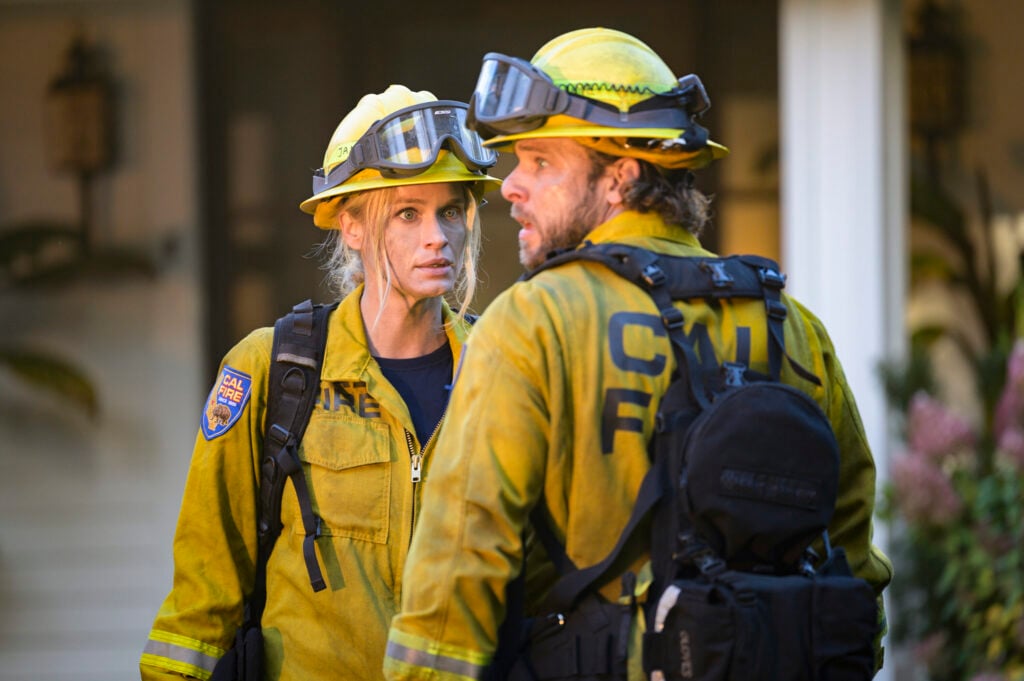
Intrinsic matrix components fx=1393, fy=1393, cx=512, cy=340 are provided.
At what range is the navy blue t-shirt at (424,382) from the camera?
108 inches

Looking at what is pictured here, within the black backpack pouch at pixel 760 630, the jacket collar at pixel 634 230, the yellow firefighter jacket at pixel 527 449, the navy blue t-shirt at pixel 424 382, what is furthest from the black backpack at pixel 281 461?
the black backpack pouch at pixel 760 630

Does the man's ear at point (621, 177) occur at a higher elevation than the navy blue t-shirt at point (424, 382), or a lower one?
higher

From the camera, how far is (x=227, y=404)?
2.68 metres

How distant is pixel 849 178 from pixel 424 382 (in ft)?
→ 9.69

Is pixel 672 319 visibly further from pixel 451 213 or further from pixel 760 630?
pixel 451 213

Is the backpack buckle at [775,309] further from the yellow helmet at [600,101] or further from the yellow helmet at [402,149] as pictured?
the yellow helmet at [402,149]

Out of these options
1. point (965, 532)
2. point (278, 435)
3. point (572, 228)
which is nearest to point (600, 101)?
point (572, 228)

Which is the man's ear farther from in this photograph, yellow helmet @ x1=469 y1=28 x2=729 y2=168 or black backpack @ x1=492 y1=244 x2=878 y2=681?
black backpack @ x1=492 y1=244 x2=878 y2=681

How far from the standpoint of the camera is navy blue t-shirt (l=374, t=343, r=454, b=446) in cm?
275

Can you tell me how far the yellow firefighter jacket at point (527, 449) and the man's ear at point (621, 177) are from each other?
0.51 feet

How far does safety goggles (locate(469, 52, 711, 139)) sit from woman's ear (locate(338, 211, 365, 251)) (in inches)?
27.2

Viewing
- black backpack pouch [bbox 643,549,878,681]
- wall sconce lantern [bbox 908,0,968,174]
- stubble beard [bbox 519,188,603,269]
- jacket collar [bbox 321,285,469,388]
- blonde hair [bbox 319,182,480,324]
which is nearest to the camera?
black backpack pouch [bbox 643,549,878,681]

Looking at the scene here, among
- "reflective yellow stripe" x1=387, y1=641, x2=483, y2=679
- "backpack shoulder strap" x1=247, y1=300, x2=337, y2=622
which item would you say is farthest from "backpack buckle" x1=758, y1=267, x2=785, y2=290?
"backpack shoulder strap" x1=247, y1=300, x2=337, y2=622

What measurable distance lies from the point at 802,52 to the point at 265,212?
2.32 metres
